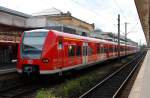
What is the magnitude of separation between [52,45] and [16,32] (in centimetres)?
1927

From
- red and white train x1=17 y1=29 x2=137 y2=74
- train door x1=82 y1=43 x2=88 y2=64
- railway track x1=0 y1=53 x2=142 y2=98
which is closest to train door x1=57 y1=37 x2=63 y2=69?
red and white train x1=17 y1=29 x2=137 y2=74

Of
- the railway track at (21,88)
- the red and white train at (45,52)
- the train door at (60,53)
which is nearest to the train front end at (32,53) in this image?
the red and white train at (45,52)

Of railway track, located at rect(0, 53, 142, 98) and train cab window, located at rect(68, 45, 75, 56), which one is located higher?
train cab window, located at rect(68, 45, 75, 56)

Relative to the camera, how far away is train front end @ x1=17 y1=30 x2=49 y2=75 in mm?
14914

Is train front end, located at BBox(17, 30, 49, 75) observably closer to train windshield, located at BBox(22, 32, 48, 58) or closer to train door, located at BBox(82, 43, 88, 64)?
train windshield, located at BBox(22, 32, 48, 58)

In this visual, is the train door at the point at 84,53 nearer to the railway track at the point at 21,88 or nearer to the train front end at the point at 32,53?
the railway track at the point at 21,88

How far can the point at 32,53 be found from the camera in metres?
15.3

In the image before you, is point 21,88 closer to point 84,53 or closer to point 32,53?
point 32,53

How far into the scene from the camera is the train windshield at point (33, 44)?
15156 millimetres

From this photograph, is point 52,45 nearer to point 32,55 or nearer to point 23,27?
point 32,55

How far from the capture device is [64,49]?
16.5m

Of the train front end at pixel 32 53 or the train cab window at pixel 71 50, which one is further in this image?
the train cab window at pixel 71 50

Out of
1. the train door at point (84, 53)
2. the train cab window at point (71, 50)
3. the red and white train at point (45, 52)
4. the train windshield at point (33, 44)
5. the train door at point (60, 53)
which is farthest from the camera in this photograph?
the train door at point (84, 53)

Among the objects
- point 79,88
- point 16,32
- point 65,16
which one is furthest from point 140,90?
point 65,16
